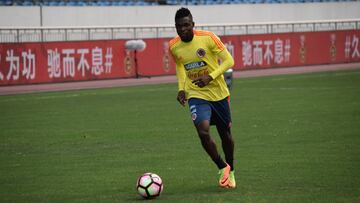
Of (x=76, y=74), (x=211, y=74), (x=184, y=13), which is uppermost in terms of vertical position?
(x=184, y=13)

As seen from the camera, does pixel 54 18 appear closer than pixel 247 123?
No

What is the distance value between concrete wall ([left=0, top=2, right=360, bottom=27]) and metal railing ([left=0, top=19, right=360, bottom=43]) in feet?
10.1

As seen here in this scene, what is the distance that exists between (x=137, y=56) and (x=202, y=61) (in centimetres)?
2533

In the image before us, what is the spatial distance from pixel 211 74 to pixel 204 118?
0.55 metres

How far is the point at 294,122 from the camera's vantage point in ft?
62.3

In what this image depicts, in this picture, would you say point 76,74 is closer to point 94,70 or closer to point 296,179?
point 94,70

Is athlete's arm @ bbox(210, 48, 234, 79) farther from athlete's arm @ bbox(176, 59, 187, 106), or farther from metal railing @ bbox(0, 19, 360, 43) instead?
metal railing @ bbox(0, 19, 360, 43)

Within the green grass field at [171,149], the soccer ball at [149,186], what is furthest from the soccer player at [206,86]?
the soccer ball at [149,186]

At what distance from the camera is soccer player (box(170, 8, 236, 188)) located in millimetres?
11039

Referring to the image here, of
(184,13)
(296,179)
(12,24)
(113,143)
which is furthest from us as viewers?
(12,24)

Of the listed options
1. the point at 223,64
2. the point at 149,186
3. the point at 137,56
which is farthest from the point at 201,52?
the point at 137,56

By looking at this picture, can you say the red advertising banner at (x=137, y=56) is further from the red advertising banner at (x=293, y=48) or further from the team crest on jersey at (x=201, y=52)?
the team crest on jersey at (x=201, y=52)

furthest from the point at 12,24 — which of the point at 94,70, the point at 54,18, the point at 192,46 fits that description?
the point at 192,46

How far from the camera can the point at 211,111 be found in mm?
11234
